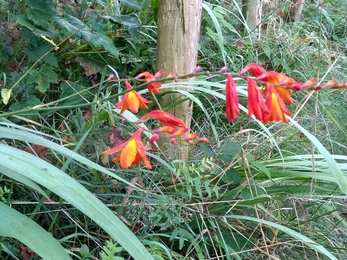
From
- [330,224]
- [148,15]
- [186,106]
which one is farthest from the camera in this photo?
[148,15]

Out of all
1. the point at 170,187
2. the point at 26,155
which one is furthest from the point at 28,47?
the point at 26,155

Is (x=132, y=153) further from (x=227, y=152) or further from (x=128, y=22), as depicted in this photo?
(x=128, y=22)

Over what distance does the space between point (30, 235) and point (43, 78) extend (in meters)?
0.88

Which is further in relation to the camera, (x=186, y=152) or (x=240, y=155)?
(x=186, y=152)

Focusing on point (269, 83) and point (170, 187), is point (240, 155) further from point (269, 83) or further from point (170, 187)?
point (269, 83)

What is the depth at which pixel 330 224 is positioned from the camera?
1396 mm

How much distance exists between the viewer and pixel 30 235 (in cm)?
65

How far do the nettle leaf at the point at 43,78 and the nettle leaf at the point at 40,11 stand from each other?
0.49 feet

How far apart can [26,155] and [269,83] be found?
0.43 meters

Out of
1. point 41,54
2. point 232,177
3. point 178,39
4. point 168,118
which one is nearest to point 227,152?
point 232,177

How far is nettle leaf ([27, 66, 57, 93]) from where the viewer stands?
4.66ft

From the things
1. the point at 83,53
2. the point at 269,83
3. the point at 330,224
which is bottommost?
the point at 330,224

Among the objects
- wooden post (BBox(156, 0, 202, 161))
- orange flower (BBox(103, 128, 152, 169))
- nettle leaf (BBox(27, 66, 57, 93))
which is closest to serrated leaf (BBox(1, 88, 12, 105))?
nettle leaf (BBox(27, 66, 57, 93))

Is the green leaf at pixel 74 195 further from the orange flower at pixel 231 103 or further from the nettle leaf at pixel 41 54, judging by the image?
the nettle leaf at pixel 41 54
